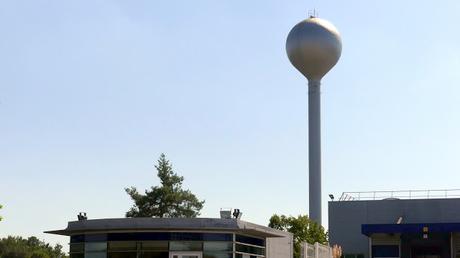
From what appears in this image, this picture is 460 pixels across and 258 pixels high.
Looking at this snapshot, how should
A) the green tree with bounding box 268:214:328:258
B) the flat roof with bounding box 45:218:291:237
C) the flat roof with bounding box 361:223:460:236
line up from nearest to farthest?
the flat roof with bounding box 45:218:291:237 → the flat roof with bounding box 361:223:460:236 → the green tree with bounding box 268:214:328:258

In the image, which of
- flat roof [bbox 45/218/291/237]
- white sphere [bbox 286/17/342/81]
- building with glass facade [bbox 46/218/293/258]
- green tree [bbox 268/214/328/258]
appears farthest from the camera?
white sphere [bbox 286/17/342/81]

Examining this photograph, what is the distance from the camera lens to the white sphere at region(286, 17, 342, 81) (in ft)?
351

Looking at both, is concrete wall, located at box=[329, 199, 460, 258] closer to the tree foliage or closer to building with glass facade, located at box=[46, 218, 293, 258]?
building with glass facade, located at box=[46, 218, 293, 258]

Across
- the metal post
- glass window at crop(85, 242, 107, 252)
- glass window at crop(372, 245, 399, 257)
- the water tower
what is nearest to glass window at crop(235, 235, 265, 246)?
glass window at crop(85, 242, 107, 252)

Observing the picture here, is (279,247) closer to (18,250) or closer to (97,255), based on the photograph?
(97,255)

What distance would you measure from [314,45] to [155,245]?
6863 centimetres

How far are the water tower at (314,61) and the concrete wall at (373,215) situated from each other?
20.9m

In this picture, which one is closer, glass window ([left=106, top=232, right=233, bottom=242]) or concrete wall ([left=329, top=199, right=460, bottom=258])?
glass window ([left=106, top=232, right=233, bottom=242])

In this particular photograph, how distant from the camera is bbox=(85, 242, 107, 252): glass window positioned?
1680 inches

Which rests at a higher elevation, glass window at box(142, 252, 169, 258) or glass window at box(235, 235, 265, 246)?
glass window at box(235, 235, 265, 246)

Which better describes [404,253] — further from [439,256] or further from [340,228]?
[340,228]

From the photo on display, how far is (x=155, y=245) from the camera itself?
4200 cm

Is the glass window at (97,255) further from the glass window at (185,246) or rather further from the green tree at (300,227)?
the green tree at (300,227)

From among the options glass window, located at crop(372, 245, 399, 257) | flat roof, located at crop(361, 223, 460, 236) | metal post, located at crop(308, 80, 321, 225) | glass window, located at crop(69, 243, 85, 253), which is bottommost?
glass window, located at crop(69, 243, 85, 253)
